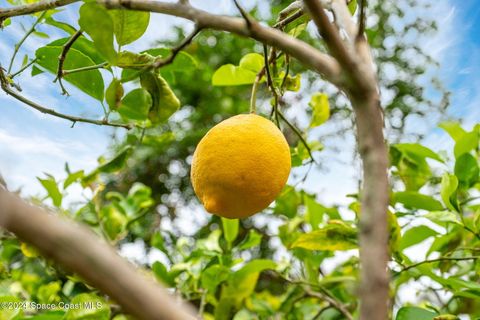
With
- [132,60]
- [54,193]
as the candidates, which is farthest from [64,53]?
[54,193]

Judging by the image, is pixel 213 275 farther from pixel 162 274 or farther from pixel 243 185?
pixel 243 185

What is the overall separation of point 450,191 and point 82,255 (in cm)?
60

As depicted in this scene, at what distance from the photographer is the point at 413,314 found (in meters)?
0.53

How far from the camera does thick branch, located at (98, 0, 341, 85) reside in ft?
0.68

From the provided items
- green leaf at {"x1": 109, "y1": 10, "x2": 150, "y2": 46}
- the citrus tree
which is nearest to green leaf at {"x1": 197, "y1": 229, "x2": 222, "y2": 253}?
the citrus tree

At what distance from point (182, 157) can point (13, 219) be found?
3.68 metres

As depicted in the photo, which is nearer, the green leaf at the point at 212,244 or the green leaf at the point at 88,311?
the green leaf at the point at 88,311

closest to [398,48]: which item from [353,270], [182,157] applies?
[182,157]

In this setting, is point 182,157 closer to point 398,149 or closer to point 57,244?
point 398,149

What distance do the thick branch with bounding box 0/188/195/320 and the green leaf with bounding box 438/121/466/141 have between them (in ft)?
2.56

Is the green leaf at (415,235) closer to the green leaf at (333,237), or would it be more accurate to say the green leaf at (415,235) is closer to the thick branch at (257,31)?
the green leaf at (333,237)

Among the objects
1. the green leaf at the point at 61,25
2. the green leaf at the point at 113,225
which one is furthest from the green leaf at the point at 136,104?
the green leaf at the point at 113,225

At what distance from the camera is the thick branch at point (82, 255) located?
0.13 m

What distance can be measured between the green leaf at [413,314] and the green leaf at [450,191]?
0.58 ft
